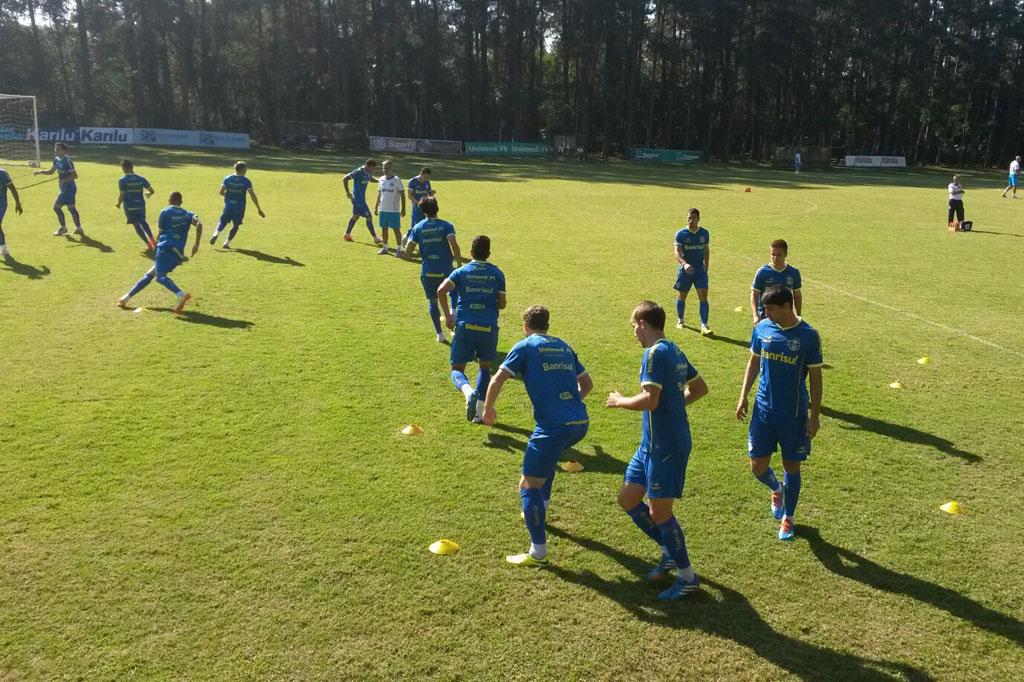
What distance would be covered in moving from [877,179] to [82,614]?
2386 inches

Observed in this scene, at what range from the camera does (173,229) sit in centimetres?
1348

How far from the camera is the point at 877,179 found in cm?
5725

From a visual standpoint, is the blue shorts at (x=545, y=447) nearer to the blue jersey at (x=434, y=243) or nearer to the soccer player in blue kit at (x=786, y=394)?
the soccer player in blue kit at (x=786, y=394)

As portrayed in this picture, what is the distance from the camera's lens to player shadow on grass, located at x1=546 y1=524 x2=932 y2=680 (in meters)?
5.27

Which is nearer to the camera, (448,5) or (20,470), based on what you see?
(20,470)

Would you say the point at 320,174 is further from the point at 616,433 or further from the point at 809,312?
the point at 616,433

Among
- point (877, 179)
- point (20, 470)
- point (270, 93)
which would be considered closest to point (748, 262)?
point (20, 470)

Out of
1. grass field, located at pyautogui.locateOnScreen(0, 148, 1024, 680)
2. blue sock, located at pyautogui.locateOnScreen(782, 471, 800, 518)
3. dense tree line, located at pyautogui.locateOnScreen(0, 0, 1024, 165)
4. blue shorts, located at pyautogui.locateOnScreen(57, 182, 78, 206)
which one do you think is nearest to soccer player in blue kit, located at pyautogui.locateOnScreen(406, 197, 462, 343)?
grass field, located at pyautogui.locateOnScreen(0, 148, 1024, 680)

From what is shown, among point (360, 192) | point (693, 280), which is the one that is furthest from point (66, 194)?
point (693, 280)

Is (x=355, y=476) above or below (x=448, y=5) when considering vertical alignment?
below

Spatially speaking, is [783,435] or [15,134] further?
[15,134]

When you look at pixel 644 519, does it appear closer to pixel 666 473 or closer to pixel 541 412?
pixel 666 473

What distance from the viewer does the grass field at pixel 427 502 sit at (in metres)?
5.41

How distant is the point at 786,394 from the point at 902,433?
3.54 m
